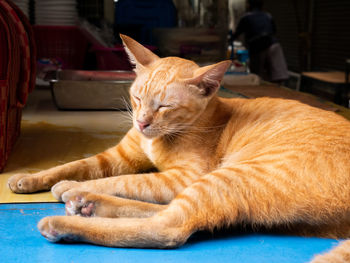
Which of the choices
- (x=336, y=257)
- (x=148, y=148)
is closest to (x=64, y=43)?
(x=148, y=148)

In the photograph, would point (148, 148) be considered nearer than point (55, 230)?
No

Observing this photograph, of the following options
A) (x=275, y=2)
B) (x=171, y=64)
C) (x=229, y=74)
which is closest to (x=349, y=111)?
(x=229, y=74)

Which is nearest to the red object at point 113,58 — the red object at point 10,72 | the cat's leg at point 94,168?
the red object at point 10,72

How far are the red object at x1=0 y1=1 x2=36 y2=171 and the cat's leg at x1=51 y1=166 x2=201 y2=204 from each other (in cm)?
54

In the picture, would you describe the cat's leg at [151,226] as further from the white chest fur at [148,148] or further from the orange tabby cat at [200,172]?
the white chest fur at [148,148]

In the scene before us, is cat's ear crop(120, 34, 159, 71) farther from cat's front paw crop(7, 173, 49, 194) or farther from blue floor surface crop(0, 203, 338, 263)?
blue floor surface crop(0, 203, 338, 263)

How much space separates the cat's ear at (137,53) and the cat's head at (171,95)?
0.4 inches

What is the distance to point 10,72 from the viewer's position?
207cm

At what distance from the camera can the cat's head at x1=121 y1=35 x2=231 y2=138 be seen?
5.61 feet

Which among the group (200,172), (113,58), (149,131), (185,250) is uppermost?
(113,58)

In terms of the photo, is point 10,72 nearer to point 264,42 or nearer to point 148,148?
point 148,148

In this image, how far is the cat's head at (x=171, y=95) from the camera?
1711mm

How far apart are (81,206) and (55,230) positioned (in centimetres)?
18

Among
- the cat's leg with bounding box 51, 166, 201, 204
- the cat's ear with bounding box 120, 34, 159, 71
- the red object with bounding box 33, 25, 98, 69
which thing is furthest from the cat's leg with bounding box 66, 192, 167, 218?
the red object with bounding box 33, 25, 98, 69
